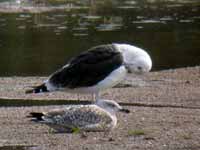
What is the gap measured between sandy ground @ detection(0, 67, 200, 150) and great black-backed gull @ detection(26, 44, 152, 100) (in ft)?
2.43

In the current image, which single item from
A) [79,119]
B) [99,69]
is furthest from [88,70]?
[79,119]

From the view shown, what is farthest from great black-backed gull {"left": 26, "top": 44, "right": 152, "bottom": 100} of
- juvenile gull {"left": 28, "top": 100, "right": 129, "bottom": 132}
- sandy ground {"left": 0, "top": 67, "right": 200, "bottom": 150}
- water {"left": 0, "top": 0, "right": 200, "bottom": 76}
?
water {"left": 0, "top": 0, "right": 200, "bottom": 76}

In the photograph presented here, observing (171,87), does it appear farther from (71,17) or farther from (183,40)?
(71,17)

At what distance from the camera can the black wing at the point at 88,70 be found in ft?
47.2

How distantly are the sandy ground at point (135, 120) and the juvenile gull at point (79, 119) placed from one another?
0.44ft

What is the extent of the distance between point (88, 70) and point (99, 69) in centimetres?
20

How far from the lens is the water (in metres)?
26.2

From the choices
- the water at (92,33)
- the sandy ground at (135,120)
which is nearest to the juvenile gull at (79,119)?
the sandy ground at (135,120)

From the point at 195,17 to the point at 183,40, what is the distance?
28.4ft

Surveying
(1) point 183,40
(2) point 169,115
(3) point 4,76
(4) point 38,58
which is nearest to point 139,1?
(1) point 183,40

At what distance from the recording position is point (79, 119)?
41.1 feet

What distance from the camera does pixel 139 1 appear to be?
168ft

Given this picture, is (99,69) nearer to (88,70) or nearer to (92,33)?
(88,70)

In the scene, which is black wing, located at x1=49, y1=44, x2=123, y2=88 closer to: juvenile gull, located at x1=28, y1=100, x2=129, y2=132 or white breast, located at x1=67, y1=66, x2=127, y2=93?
white breast, located at x1=67, y1=66, x2=127, y2=93
